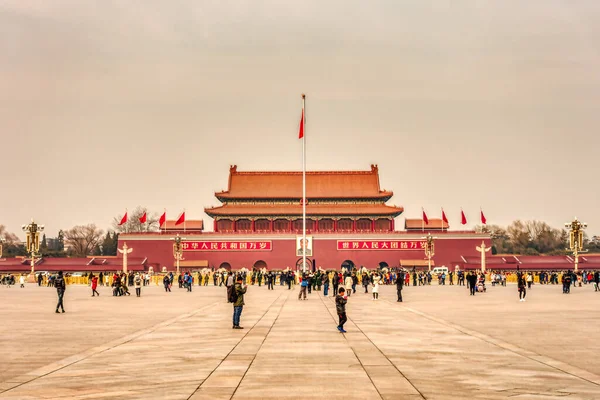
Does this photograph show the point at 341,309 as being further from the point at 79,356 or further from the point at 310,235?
the point at 310,235

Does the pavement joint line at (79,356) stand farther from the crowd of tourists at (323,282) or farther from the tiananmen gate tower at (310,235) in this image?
the tiananmen gate tower at (310,235)

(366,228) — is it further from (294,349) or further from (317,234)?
(294,349)

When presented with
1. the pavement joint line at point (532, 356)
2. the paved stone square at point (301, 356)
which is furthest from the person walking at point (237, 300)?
the pavement joint line at point (532, 356)

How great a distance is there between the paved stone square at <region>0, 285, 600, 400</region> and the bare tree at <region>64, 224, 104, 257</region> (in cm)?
9639

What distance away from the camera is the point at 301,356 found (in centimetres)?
1561

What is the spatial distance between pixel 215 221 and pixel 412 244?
70.9ft

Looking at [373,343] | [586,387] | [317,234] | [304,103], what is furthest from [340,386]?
[317,234]

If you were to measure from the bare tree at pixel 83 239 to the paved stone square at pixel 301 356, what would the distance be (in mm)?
96393

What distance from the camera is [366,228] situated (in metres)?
92.6

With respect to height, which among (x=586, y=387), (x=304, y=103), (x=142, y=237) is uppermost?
(x=304, y=103)

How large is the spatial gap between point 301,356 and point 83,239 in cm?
11152

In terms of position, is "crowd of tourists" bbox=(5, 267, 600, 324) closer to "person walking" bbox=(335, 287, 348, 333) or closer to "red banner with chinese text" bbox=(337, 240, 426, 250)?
"person walking" bbox=(335, 287, 348, 333)

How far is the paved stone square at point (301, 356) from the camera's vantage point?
38.8 feet

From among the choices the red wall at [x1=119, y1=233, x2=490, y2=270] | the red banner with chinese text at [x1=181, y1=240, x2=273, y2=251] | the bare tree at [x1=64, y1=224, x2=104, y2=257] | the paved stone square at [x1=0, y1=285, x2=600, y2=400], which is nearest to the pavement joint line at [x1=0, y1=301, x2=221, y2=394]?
the paved stone square at [x1=0, y1=285, x2=600, y2=400]
